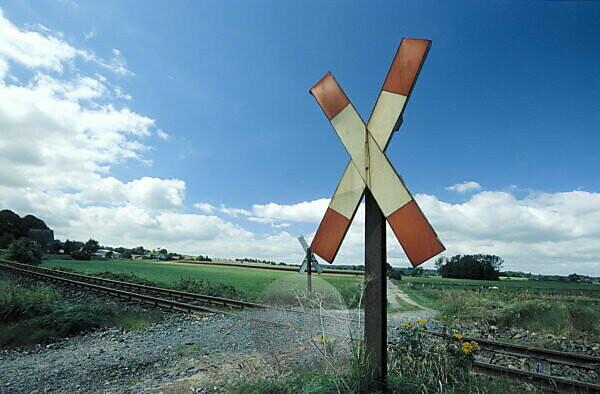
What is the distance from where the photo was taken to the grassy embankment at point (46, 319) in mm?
10031

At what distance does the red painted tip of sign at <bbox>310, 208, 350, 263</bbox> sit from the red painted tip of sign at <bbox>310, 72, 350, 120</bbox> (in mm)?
929

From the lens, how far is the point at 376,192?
302cm

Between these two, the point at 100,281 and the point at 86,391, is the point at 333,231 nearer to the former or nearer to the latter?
the point at 86,391

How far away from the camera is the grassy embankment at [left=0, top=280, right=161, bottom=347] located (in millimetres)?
10031

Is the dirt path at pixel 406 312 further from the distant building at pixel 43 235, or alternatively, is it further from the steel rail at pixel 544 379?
the distant building at pixel 43 235

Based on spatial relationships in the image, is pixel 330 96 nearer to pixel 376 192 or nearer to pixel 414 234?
pixel 376 192

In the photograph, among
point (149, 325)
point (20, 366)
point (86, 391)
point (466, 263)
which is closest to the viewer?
point (86, 391)

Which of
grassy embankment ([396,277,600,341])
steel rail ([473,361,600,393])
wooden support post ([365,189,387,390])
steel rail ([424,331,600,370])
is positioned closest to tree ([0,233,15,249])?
grassy embankment ([396,277,600,341])

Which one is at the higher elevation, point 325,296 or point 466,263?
point 466,263

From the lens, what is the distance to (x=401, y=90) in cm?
303

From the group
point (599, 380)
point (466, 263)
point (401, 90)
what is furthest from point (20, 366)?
point (466, 263)

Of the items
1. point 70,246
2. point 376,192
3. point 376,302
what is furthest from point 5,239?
point 376,192

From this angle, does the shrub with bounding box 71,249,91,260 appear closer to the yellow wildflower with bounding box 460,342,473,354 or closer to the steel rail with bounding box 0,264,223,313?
the steel rail with bounding box 0,264,223,313

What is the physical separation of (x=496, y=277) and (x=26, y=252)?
44127mm
